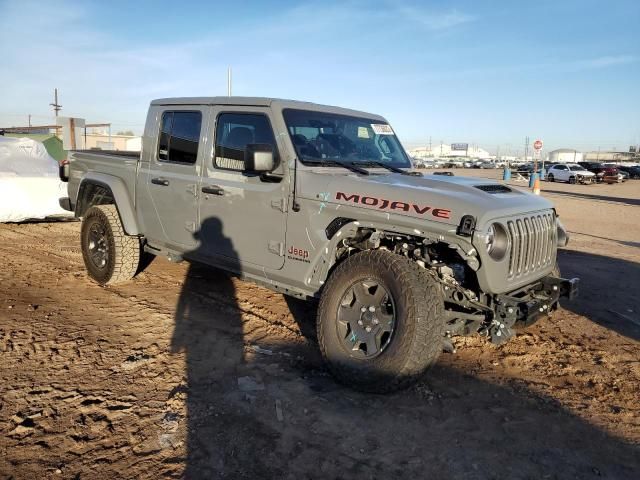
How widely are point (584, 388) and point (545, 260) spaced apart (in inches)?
38.6

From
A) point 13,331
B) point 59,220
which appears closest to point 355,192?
point 13,331

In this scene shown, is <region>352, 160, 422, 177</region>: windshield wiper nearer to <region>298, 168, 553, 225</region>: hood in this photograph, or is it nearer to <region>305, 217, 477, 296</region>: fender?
<region>298, 168, 553, 225</region>: hood

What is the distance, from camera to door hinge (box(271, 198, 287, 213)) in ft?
12.8

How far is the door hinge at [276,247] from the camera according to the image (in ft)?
13.1

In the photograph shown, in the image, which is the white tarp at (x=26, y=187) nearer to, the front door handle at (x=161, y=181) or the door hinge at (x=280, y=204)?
the front door handle at (x=161, y=181)

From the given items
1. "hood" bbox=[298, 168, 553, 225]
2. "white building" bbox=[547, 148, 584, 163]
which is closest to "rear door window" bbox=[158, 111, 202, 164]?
"hood" bbox=[298, 168, 553, 225]

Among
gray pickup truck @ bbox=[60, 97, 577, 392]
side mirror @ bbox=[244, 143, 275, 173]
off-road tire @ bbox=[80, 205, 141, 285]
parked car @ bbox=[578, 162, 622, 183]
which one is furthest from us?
parked car @ bbox=[578, 162, 622, 183]

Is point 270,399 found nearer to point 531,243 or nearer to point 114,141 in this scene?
point 531,243

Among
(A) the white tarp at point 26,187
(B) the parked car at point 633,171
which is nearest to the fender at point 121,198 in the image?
(A) the white tarp at point 26,187

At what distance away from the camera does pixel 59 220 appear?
379 inches

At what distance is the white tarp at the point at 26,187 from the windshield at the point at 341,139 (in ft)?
22.1


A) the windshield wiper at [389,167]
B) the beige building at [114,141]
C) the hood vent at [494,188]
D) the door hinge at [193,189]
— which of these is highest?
the beige building at [114,141]

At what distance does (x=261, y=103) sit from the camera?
13.9 ft

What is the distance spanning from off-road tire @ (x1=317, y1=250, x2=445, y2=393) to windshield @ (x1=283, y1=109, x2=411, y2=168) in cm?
110
